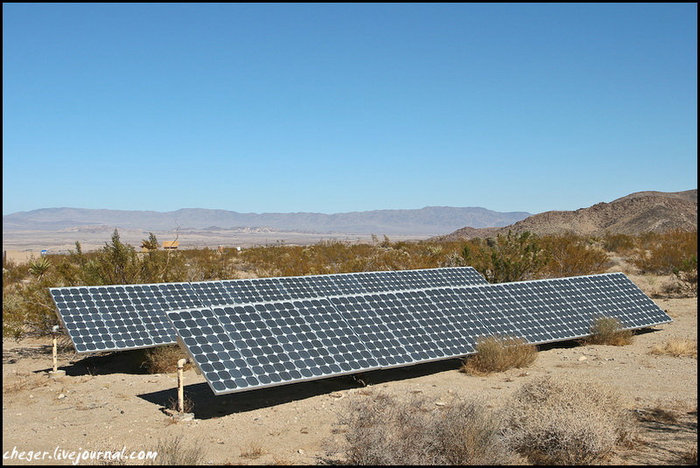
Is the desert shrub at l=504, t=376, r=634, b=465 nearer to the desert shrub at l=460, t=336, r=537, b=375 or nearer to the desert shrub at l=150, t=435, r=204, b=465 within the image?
the desert shrub at l=460, t=336, r=537, b=375

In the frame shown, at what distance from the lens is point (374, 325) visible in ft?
41.0

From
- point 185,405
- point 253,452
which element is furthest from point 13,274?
point 253,452

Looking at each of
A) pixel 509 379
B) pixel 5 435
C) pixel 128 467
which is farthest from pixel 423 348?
pixel 5 435

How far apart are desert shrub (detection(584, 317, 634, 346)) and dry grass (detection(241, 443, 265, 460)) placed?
9.73 metres

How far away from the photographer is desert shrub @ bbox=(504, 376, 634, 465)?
7707 millimetres

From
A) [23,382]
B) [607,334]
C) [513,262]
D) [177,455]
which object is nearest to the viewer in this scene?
[177,455]

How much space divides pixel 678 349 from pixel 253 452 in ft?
33.9

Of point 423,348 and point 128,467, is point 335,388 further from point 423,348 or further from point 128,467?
point 128,467

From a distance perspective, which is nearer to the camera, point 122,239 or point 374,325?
point 374,325

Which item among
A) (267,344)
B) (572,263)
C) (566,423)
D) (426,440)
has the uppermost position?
(572,263)

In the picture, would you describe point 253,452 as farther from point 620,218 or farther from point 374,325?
point 620,218

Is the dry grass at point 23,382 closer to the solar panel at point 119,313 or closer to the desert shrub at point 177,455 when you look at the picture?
the solar panel at point 119,313

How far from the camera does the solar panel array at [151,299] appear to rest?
13.2 m

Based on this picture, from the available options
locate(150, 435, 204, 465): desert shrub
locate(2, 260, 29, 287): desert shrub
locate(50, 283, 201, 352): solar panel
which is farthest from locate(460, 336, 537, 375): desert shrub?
locate(2, 260, 29, 287): desert shrub
